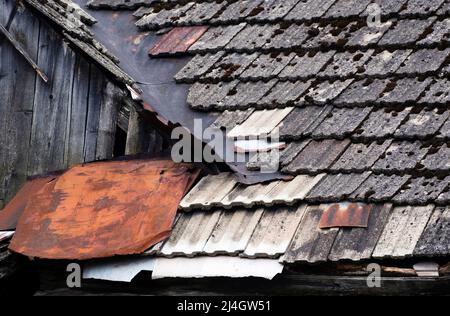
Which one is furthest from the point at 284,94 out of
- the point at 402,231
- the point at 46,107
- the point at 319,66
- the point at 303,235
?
the point at 46,107

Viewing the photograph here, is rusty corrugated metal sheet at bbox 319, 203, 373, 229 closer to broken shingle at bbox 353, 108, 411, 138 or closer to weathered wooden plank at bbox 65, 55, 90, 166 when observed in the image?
broken shingle at bbox 353, 108, 411, 138

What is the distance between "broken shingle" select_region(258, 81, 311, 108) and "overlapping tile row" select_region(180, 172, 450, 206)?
2.01ft

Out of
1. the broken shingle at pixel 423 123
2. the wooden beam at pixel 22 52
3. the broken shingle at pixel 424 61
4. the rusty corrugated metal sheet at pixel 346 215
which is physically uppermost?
the wooden beam at pixel 22 52

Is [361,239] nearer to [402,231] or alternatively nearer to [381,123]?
[402,231]

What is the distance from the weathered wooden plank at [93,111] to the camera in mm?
8688

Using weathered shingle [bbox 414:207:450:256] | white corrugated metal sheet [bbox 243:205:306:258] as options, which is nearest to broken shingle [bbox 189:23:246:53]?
white corrugated metal sheet [bbox 243:205:306:258]

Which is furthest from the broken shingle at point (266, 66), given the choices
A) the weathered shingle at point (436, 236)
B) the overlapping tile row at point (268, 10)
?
the weathered shingle at point (436, 236)

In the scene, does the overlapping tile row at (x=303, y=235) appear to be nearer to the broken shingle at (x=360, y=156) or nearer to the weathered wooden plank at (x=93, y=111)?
the broken shingle at (x=360, y=156)

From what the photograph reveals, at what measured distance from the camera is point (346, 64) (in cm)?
830

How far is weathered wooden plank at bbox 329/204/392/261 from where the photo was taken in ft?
22.8

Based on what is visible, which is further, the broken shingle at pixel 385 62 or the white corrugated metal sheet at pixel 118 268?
the broken shingle at pixel 385 62

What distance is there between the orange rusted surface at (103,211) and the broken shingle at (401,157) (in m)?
1.21

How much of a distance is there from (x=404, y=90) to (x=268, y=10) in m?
1.43
